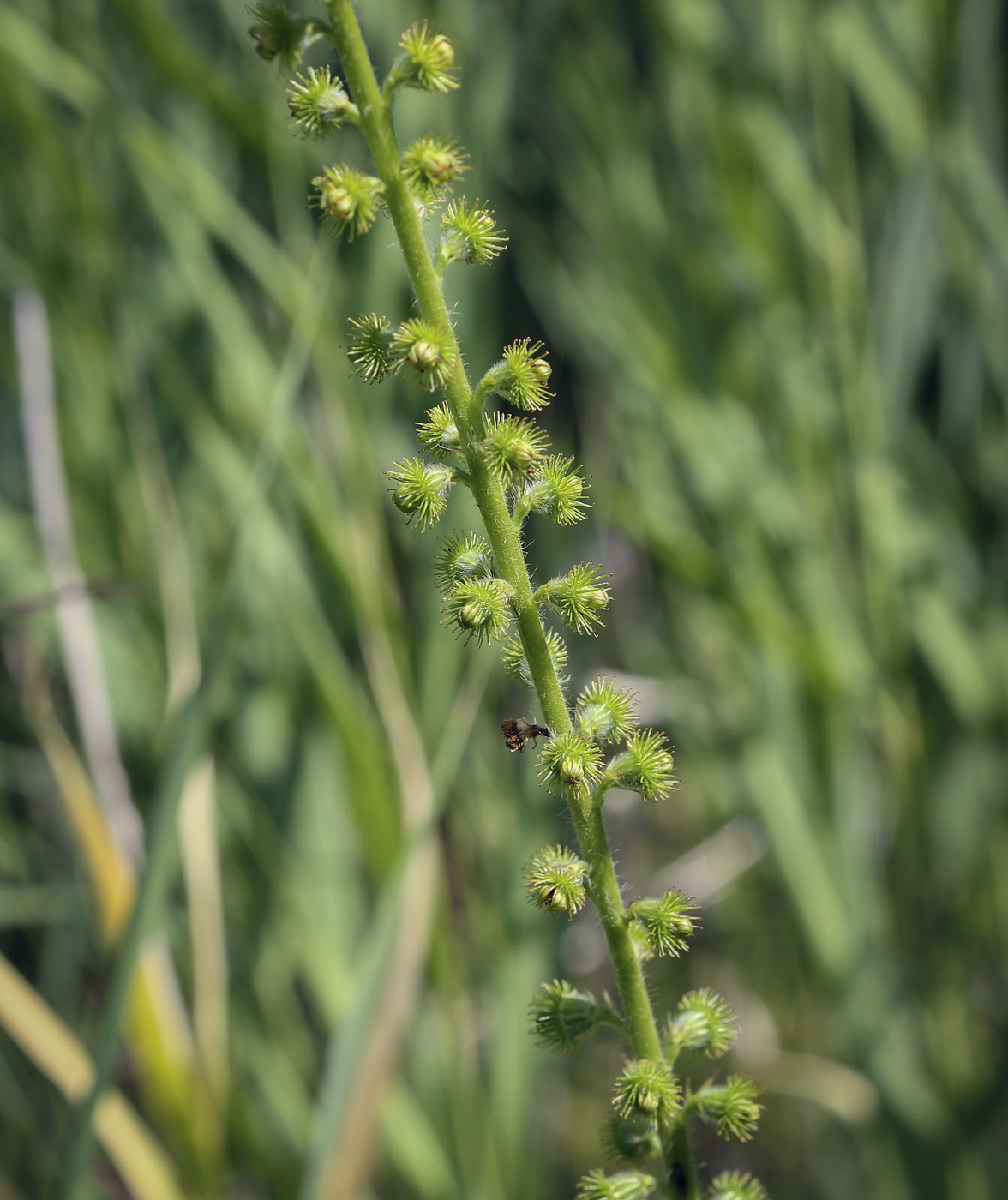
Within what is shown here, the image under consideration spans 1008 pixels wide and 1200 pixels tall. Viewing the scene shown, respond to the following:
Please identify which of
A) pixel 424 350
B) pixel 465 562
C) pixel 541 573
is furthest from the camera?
Answer: pixel 541 573

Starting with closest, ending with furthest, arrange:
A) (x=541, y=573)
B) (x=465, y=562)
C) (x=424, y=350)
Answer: (x=424, y=350), (x=465, y=562), (x=541, y=573)

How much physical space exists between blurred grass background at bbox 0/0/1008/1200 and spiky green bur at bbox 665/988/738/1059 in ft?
3.11

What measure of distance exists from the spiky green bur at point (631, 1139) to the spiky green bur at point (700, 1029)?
7 centimetres

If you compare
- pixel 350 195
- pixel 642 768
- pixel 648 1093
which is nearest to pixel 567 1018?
pixel 648 1093

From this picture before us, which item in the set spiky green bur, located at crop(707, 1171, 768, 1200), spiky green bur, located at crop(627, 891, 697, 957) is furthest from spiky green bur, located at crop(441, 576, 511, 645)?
spiky green bur, located at crop(707, 1171, 768, 1200)

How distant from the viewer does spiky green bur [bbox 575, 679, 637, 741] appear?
2.76ft

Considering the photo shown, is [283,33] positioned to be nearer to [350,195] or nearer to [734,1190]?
[350,195]

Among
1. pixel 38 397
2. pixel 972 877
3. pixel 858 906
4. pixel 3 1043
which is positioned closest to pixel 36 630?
pixel 38 397

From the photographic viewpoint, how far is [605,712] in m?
0.86

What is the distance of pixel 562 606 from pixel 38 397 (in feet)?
5.91

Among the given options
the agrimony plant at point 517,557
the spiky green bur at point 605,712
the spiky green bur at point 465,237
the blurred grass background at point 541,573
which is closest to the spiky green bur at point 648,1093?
the agrimony plant at point 517,557

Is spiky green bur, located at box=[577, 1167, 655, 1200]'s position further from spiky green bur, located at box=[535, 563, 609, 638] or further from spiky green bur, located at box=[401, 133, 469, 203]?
spiky green bur, located at box=[401, 133, 469, 203]

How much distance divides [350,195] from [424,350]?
0.44 feet

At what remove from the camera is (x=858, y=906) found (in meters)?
2.15
